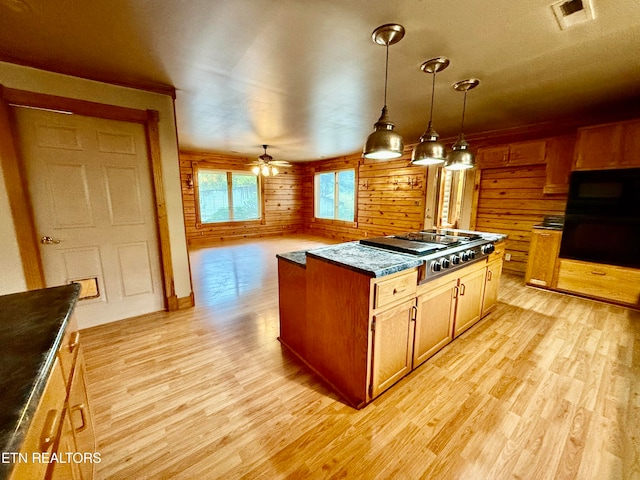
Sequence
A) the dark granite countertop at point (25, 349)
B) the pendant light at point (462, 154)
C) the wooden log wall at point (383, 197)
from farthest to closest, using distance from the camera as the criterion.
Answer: the wooden log wall at point (383, 197)
the pendant light at point (462, 154)
the dark granite countertop at point (25, 349)

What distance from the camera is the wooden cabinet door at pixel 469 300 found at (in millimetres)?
2356

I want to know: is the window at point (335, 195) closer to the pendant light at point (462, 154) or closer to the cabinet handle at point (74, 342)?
the pendant light at point (462, 154)

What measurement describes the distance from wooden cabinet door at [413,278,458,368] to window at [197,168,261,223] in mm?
6745

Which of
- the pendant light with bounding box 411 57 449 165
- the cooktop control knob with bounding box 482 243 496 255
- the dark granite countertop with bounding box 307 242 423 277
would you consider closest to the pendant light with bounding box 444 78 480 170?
the pendant light with bounding box 411 57 449 165

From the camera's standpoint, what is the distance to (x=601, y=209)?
3.17 meters

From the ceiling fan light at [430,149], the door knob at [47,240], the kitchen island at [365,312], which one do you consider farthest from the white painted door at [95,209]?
the ceiling fan light at [430,149]

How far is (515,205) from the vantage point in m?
4.30

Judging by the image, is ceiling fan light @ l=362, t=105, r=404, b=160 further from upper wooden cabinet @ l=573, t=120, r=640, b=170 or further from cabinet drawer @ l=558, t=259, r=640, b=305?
cabinet drawer @ l=558, t=259, r=640, b=305

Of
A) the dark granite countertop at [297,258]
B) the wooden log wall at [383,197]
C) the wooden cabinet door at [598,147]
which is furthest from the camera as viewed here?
the wooden log wall at [383,197]

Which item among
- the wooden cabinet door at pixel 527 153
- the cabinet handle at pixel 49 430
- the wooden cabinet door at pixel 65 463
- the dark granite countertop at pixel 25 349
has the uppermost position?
the wooden cabinet door at pixel 527 153

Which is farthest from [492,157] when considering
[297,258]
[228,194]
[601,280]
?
[228,194]

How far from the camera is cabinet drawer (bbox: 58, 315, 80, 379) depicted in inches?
38.1

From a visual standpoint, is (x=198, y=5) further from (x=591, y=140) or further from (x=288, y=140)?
(x=591, y=140)

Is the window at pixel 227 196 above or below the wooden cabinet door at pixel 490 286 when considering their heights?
above
